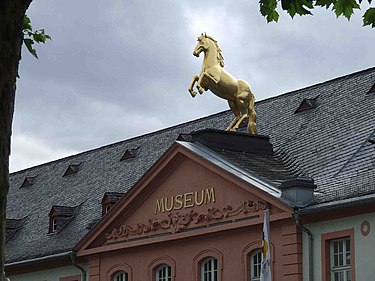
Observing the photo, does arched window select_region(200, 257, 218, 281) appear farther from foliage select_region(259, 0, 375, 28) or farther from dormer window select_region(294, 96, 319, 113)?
foliage select_region(259, 0, 375, 28)

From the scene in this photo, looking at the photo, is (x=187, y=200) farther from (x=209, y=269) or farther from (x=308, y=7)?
(x=308, y=7)

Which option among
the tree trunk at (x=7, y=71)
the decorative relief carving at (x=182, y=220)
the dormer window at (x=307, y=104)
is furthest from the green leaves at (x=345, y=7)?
the dormer window at (x=307, y=104)

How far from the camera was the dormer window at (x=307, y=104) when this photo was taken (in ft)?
118

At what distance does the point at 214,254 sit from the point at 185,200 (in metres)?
2.00

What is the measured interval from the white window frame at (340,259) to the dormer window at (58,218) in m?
15.2

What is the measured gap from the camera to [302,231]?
95.4 feet

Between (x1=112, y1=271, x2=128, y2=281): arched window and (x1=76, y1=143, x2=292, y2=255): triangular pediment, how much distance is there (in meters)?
0.89

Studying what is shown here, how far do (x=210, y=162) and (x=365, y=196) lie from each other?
6.51m

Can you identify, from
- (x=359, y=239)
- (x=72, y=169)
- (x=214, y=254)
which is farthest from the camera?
(x=72, y=169)

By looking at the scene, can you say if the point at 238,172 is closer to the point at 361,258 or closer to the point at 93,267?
the point at 361,258

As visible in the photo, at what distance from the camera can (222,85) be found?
34.3 meters

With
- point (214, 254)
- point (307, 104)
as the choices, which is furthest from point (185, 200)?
point (307, 104)

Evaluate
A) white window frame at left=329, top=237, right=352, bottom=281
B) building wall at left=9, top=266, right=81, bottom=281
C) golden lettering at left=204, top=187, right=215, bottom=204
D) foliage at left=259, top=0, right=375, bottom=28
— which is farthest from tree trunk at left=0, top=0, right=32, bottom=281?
building wall at left=9, top=266, right=81, bottom=281

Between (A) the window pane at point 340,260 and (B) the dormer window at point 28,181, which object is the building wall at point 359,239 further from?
(B) the dormer window at point 28,181
